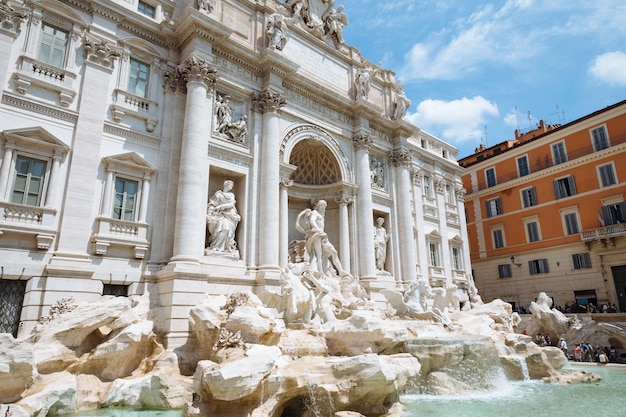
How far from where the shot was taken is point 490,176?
102 ft

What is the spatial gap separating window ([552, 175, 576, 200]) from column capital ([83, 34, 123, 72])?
26086mm

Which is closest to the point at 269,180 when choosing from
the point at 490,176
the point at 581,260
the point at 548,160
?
the point at 581,260

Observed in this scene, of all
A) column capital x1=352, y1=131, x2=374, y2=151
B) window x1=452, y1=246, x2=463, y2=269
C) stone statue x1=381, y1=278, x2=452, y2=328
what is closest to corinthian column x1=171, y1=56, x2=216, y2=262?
stone statue x1=381, y1=278, x2=452, y2=328

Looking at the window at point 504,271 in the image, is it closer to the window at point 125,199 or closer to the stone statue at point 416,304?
the stone statue at point 416,304

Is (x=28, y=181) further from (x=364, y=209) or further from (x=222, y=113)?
(x=364, y=209)

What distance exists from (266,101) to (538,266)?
2149cm

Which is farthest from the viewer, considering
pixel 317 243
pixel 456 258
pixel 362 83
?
pixel 456 258

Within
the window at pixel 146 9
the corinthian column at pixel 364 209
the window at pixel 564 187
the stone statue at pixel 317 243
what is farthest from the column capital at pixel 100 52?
the window at pixel 564 187

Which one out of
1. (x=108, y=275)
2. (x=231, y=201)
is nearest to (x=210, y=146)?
(x=231, y=201)

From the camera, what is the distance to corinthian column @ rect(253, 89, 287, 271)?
1429cm

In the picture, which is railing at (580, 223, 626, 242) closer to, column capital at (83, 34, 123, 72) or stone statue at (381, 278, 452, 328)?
stone statue at (381, 278, 452, 328)

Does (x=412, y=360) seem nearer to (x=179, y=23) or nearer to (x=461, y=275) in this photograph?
(x=179, y=23)

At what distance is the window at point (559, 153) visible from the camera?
26781 mm

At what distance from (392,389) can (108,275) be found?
8076 millimetres
